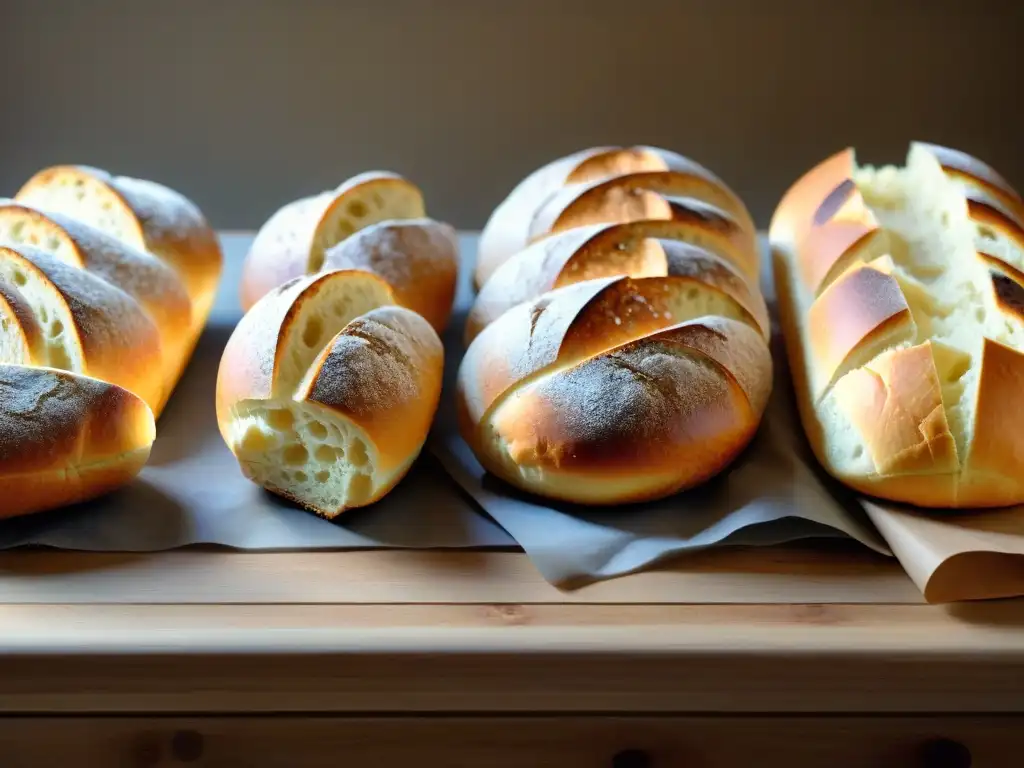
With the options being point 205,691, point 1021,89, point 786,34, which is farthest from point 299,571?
point 1021,89

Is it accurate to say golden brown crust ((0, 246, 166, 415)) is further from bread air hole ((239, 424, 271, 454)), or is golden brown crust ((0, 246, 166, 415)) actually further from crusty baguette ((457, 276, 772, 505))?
crusty baguette ((457, 276, 772, 505))

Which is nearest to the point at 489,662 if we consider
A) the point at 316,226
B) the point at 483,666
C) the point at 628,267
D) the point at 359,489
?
the point at 483,666

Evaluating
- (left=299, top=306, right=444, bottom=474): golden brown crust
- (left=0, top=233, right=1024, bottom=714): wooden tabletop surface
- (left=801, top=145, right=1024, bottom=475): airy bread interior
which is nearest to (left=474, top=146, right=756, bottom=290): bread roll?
(left=801, top=145, right=1024, bottom=475): airy bread interior

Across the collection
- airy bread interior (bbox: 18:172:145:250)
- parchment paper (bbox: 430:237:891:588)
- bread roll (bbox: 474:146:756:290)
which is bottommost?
parchment paper (bbox: 430:237:891:588)

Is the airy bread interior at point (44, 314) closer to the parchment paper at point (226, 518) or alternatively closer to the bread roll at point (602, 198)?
the parchment paper at point (226, 518)

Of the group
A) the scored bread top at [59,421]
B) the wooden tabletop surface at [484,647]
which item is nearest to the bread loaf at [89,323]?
the scored bread top at [59,421]

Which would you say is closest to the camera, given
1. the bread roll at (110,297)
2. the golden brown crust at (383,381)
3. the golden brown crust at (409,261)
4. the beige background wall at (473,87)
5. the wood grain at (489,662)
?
the wood grain at (489,662)

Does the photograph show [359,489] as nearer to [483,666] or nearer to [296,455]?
[296,455]
